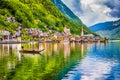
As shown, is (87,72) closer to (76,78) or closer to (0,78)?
(76,78)

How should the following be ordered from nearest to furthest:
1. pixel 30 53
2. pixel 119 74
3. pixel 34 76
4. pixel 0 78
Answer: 1. pixel 0 78
2. pixel 34 76
3. pixel 119 74
4. pixel 30 53

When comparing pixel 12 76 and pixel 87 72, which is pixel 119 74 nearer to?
pixel 87 72

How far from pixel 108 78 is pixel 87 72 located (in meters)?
8.29

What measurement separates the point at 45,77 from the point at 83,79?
6.38 metres

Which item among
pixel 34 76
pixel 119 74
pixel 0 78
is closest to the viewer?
pixel 0 78

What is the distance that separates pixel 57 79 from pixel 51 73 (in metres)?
7.75

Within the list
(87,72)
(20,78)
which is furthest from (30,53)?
(20,78)

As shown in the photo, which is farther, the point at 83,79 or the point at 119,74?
the point at 119,74

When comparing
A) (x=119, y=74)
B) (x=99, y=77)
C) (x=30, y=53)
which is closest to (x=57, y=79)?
(x=99, y=77)

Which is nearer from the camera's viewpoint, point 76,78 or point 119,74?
point 76,78

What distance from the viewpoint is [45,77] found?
198 ft

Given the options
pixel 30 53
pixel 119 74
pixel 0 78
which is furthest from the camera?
pixel 30 53

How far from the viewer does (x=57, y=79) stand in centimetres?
5828

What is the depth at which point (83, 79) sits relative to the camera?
59156 mm
